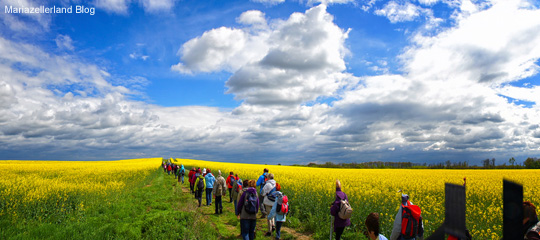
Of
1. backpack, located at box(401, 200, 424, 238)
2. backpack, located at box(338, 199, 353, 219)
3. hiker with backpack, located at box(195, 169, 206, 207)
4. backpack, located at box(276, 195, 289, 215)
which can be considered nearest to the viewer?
backpack, located at box(401, 200, 424, 238)

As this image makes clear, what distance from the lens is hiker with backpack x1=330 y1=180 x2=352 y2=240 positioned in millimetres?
7091

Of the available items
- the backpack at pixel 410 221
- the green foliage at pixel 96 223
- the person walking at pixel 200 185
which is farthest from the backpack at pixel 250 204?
the person walking at pixel 200 185

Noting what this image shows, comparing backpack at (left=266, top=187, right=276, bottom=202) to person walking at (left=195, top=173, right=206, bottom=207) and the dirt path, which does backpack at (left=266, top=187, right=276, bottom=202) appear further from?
person walking at (left=195, top=173, right=206, bottom=207)

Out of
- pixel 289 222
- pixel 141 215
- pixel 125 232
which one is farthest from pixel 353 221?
pixel 141 215

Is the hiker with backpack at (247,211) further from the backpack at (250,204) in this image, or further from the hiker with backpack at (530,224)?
the hiker with backpack at (530,224)

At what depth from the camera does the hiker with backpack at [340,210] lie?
7091 millimetres

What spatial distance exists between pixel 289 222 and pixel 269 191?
2287 mm

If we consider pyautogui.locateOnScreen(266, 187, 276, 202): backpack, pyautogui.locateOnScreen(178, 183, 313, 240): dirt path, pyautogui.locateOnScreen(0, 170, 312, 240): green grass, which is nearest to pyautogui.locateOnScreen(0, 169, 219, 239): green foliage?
pyautogui.locateOnScreen(0, 170, 312, 240): green grass

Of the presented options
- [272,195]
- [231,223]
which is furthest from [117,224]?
[272,195]

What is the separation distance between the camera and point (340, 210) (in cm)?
729

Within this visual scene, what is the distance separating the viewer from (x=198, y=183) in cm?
1534

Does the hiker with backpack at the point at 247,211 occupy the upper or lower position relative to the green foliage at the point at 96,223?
upper

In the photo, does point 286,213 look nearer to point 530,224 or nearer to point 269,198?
point 269,198

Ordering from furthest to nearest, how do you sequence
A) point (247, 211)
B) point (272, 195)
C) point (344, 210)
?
point (272, 195), point (247, 211), point (344, 210)
